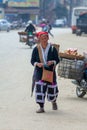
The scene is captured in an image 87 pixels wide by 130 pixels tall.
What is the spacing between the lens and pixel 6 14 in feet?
318

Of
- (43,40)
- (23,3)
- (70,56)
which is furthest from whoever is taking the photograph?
(23,3)

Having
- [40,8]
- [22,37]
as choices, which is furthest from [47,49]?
[40,8]

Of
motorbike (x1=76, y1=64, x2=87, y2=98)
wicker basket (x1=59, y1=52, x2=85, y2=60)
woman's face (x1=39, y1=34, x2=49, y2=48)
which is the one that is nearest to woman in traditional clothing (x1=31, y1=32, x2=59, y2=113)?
woman's face (x1=39, y1=34, x2=49, y2=48)

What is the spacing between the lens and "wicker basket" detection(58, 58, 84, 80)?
39.0 ft

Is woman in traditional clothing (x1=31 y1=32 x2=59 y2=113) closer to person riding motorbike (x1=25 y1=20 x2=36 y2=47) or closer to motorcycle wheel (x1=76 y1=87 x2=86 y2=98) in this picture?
motorcycle wheel (x1=76 y1=87 x2=86 y2=98)

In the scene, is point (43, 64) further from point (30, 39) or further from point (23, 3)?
point (23, 3)

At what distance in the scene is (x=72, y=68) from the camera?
1192cm

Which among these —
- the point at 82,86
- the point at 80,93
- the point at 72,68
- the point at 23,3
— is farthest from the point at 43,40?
the point at 23,3

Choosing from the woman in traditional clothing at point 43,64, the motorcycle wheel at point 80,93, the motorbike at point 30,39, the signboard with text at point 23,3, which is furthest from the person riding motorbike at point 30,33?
the signboard with text at point 23,3

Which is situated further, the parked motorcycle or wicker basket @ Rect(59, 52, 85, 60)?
the parked motorcycle

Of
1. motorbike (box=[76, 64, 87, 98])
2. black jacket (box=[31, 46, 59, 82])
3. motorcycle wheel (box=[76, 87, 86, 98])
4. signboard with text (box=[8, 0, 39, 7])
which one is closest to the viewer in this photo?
black jacket (box=[31, 46, 59, 82])

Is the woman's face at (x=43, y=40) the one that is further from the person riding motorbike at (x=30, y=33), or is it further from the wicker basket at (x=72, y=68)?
the person riding motorbike at (x=30, y=33)

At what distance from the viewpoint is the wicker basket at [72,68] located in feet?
39.0

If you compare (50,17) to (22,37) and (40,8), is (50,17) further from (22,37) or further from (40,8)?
(22,37)
